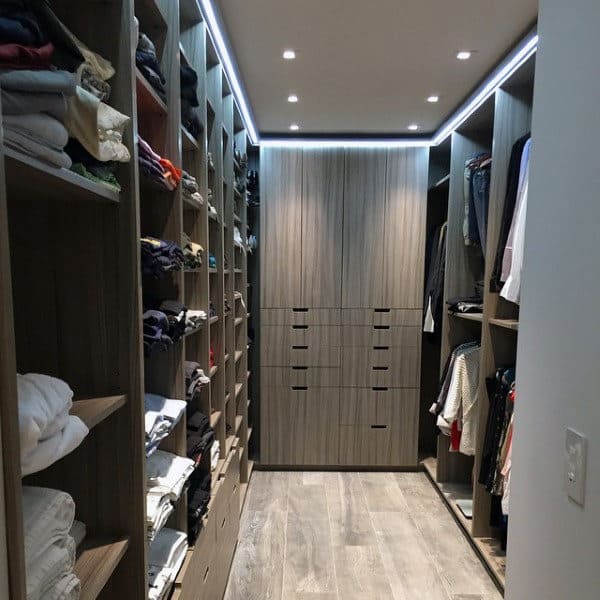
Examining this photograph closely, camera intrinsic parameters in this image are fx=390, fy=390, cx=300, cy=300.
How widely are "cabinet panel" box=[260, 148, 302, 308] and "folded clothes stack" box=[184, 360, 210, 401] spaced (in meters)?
1.63

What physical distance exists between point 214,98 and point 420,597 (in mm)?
2734

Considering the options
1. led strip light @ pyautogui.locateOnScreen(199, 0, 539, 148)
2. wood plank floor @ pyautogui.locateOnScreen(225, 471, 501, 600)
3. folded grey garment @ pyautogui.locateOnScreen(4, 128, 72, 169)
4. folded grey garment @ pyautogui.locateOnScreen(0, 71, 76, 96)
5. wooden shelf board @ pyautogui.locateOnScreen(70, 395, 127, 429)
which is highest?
led strip light @ pyautogui.locateOnScreen(199, 0, 539, 148)

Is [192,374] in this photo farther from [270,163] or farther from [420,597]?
[270,163]

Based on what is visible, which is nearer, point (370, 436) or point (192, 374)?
point (192, 374)

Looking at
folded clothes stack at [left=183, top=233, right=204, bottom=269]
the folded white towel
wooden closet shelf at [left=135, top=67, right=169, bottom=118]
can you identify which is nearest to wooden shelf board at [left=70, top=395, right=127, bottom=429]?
the folded white towel

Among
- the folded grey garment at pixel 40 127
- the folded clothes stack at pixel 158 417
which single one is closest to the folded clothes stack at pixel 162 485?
the folded clothes stack at pixel 158 417

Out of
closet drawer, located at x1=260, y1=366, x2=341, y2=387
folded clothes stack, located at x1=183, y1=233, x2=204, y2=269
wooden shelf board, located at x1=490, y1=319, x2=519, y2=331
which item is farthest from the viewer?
closet drawer, located at x1=260, y1=366, x2=341, y2=387

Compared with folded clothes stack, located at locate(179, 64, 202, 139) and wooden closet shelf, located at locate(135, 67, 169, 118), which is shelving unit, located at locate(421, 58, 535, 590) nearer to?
folded clothes stack, located at locate(179, 64, 202, 139)

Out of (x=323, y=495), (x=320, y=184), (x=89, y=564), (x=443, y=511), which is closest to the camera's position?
(x=89, y=564)

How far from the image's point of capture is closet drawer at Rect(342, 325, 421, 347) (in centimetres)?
325

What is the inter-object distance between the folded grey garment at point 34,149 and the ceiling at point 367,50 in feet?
4.76

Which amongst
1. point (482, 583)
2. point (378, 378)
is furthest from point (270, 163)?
point (482, 583)

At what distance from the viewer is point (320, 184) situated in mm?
3205

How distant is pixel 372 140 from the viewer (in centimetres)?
321
